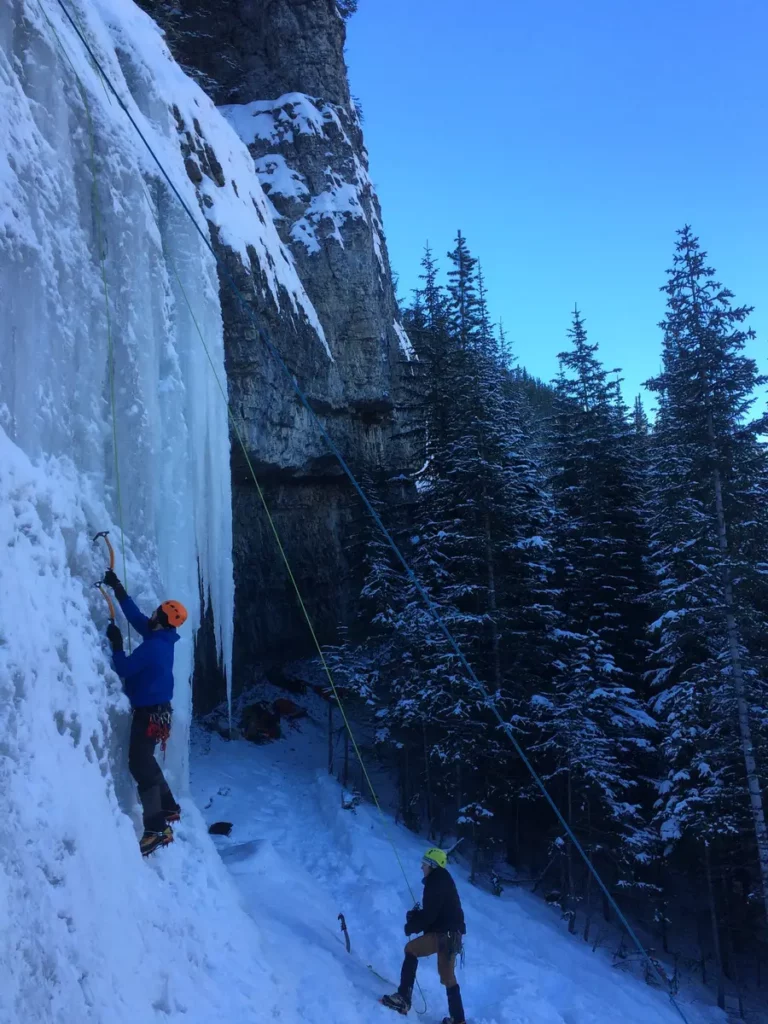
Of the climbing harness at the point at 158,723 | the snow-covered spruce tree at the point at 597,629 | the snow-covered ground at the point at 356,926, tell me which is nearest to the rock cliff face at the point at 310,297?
the snow-covered spruce tree at the point at 597,629

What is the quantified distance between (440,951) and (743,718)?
281 inches

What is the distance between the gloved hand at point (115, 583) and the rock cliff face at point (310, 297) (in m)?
10.7

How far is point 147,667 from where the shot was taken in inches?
178

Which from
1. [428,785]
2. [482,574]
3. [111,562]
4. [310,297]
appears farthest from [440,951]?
[310,297]

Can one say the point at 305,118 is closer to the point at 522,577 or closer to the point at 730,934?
the point at 522,577

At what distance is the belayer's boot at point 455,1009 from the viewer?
218 inches

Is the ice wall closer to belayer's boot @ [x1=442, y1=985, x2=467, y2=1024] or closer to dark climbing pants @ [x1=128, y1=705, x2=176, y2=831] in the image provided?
dark climbing pants @ [x1=128, y1=705, x2=176, y2=831]

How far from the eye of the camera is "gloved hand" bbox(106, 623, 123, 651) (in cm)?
459

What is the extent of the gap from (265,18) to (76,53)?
59.8 feet

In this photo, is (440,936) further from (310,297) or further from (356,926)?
(310,297)

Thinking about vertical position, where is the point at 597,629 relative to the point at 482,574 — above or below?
below

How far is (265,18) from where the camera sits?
20125 millimetres

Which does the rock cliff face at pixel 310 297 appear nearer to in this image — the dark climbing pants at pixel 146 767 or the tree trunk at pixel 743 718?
the tree trunk at pixel 743 718

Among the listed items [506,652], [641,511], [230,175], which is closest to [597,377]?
[641,511]
